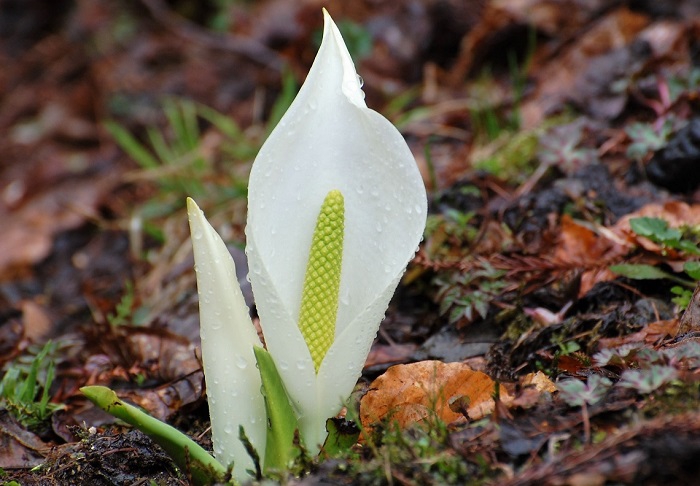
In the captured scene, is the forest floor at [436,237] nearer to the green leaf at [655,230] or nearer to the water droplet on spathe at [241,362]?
the green leaf at [655,230]

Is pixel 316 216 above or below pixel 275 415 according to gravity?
above

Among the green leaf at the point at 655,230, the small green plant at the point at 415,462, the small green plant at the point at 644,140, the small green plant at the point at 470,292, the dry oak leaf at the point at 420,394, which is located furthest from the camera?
the small green plant at the point at 644,140

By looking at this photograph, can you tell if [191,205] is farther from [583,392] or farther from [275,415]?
[583,392]

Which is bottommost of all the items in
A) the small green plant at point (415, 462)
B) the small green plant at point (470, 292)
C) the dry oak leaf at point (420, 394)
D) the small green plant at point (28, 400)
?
the small green plant at point (28, 400)

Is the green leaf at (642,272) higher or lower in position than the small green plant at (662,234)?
lower

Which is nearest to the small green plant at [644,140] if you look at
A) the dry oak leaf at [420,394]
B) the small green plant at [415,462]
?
the dry oak leaf at [420,394]

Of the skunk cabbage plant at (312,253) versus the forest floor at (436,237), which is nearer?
the forest floor at (436,237)

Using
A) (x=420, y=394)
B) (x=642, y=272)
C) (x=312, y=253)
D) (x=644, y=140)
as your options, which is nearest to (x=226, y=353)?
(x=312, y=253)

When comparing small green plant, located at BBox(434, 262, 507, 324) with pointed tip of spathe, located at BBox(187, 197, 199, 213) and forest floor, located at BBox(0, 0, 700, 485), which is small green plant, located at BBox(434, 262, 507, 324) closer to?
forest floor, located at BBox(0, 0, 700, 485)
